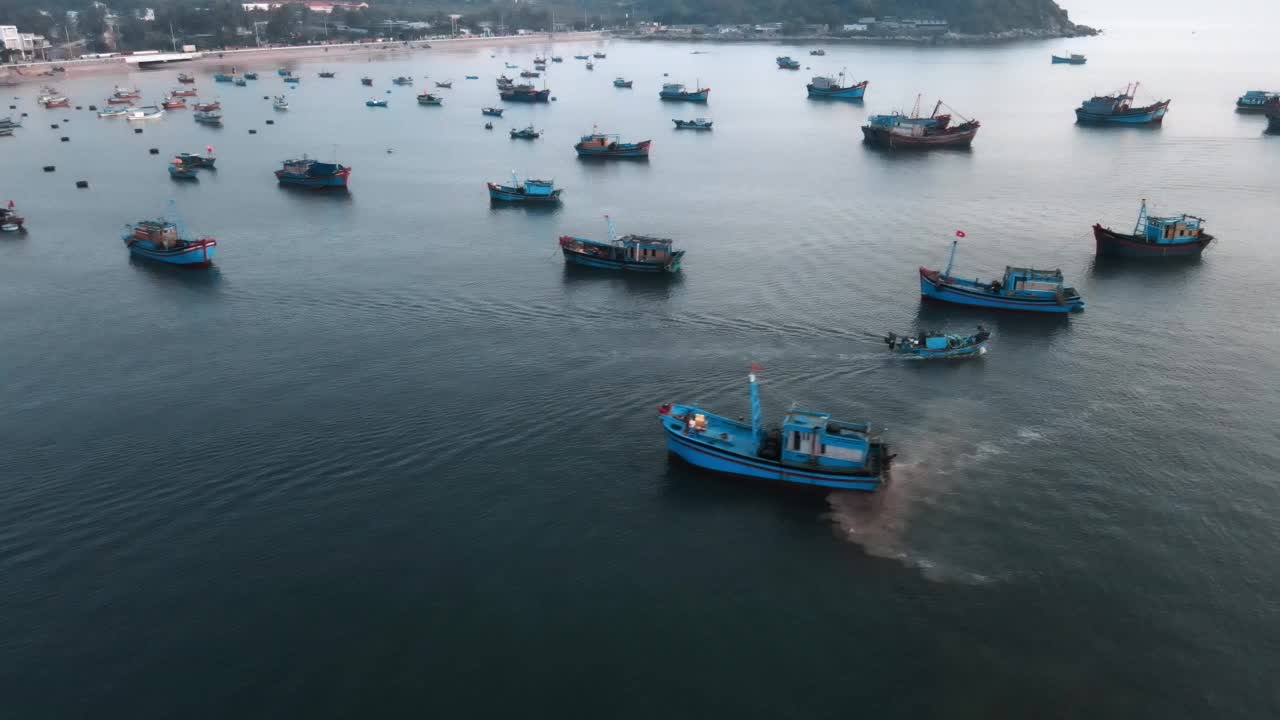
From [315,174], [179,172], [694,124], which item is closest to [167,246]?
[315,174]

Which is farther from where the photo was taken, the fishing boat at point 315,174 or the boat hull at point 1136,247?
the fishing boat at point 315,174

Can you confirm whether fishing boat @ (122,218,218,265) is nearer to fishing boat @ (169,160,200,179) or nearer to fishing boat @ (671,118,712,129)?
fishing boat @ (169,160,200,179)

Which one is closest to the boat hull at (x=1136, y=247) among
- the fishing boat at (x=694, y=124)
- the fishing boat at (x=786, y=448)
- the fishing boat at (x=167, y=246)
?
the fishing boat at (x=786, y=448)

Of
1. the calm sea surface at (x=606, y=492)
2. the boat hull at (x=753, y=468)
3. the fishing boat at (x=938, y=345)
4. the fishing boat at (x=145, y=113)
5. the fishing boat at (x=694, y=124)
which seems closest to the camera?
the calm sea surface at (x=606, y=492)

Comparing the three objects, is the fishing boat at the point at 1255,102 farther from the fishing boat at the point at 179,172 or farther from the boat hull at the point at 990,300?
the fishing boat at the point at 179,172

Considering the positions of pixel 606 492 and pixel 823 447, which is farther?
pixel 606 492

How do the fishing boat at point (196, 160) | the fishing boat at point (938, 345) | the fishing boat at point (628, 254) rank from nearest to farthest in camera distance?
the fishing boat at point (938, 345) < the fishing boat at point (628, 254) < the fishing boat at point (196, 160)

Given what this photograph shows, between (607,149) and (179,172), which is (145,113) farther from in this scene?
(607,149)

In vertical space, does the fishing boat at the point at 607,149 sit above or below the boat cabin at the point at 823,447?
above
